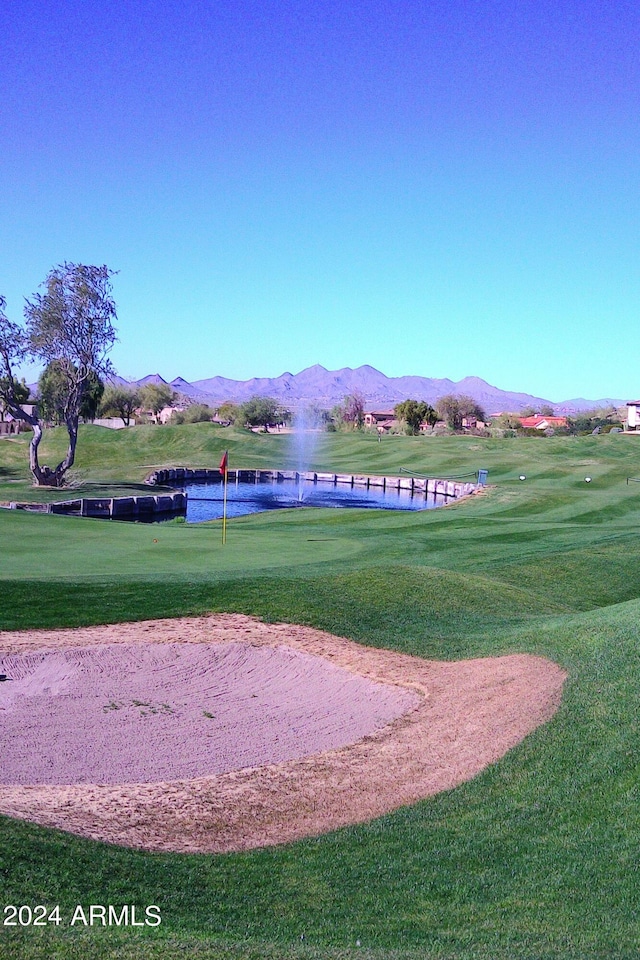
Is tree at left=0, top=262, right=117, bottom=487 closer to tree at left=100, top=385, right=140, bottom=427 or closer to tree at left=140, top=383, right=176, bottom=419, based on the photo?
tree at left=100, top=385, right=140, bottom=427

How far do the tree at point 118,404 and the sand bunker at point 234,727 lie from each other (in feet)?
345

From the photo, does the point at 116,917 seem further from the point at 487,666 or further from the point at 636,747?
the point at 487,666

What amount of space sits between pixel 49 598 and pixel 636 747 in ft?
36.1

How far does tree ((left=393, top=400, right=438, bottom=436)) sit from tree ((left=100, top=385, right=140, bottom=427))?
A: 38721 millimetres

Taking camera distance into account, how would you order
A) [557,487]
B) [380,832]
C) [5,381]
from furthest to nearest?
[557,487] < [5,381] < [380,832]

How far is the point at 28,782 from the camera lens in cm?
1008

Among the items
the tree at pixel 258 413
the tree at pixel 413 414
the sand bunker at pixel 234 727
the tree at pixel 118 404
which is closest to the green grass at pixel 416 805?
the sand bunker at pixel 234 727

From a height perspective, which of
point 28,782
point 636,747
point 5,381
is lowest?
point 28,782

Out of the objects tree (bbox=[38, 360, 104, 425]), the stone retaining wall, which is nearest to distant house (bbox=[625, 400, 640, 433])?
the stone retaining wall

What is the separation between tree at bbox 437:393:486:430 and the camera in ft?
488

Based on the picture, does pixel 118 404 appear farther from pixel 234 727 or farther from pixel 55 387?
pixel 234 727

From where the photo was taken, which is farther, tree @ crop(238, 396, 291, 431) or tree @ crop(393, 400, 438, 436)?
tree @ crop(238, 396, 291, 431)

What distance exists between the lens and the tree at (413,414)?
125250 millimetres

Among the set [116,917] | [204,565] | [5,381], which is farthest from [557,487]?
[116,917]
